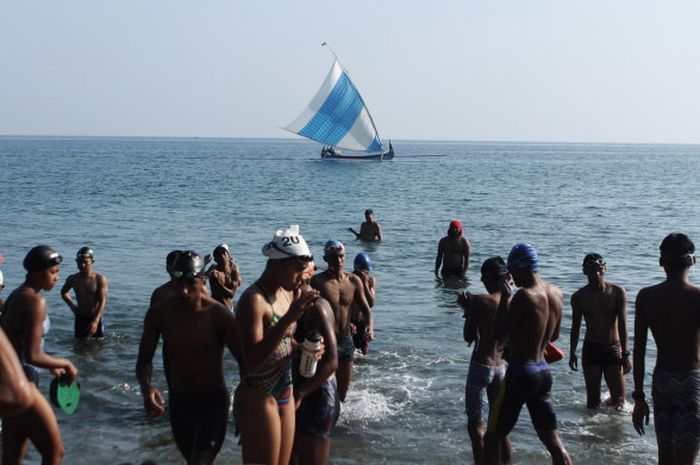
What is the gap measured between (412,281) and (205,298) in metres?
14.6

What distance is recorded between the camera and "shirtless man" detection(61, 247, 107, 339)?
11.8 metres

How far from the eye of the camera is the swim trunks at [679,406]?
579 centimetres

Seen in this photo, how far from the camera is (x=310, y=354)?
496cm

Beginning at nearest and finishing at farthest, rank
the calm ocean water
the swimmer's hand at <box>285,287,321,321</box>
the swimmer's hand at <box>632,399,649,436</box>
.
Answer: the swimmer's hand at <box>285,287,321,321</box>
the swimmer's hand at <box>632,399,649,436</box>
the calm ocean water

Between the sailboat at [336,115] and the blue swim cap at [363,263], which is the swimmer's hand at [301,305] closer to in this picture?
the blue swim cap at [363,263]

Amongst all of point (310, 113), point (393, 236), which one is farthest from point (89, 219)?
point (310, 113)

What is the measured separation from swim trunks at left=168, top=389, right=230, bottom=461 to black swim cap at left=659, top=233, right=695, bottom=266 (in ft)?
10.1

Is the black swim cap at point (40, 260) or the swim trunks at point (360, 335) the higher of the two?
the black swim cap at point (40, 260)

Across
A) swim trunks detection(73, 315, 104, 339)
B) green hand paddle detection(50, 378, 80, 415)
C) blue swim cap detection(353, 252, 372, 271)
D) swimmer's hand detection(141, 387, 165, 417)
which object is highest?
blue swim cap detection(353, 252, 372, 271)

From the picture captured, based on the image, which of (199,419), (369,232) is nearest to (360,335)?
(199,419)

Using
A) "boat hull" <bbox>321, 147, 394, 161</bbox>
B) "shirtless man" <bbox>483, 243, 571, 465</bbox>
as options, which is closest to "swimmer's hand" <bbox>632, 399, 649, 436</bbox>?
"shirtless man" <bbox>483, 243, 571, 465</bbox>

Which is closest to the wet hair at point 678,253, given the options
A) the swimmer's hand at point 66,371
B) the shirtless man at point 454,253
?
the swimmer's hand at point 66,371

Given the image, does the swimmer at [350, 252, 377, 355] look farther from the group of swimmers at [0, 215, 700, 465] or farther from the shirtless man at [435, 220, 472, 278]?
the shirtless man at [435, 220, 472, 278]

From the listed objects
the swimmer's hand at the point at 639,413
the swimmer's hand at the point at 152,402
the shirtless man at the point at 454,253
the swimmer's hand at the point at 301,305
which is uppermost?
the swimmer's hand at the point at 301,305
